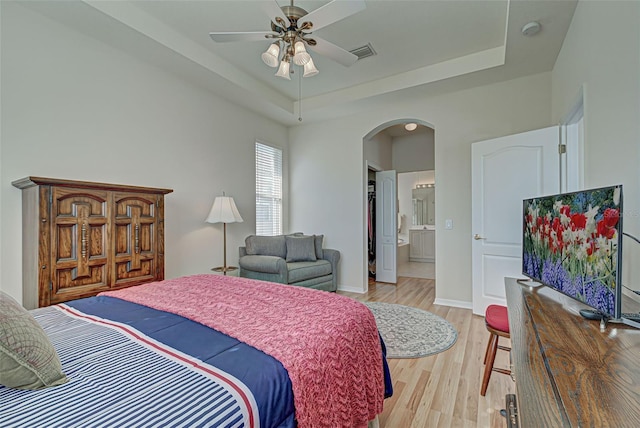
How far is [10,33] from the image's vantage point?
86.6 inches

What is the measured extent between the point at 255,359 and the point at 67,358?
23.2 inches

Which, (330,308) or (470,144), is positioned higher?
(470,144)

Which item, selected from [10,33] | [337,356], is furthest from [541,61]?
[10,33]

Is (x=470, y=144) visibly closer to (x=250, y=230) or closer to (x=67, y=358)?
(x=250, y=230)

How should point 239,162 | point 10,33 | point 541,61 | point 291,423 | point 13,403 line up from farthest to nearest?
point 239,162 → point 541,61 → point 10,33 → point 291,423 → point 13,403

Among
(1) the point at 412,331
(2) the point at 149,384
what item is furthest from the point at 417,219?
(2) the point at 149,384

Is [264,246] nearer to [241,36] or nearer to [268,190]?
Answer: [268,190]

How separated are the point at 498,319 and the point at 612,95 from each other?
1428 mm

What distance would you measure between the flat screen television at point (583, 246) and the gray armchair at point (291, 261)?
2.60 metres

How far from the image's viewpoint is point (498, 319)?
1.89m

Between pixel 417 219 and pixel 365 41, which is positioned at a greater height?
pixel 365 41

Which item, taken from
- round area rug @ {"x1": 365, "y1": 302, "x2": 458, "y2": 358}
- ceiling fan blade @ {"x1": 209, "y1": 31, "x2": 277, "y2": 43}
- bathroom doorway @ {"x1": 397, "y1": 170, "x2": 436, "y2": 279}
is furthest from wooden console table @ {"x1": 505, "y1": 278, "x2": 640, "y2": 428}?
bathroom doorway @ {"x1": 397, "y1": 170, "x2": 436, "y2": 279}

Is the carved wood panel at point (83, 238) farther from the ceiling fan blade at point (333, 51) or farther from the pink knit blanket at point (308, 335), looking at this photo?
the ceiling fan blade at point (333, 51)

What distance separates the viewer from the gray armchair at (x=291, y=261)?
3.71 metres
